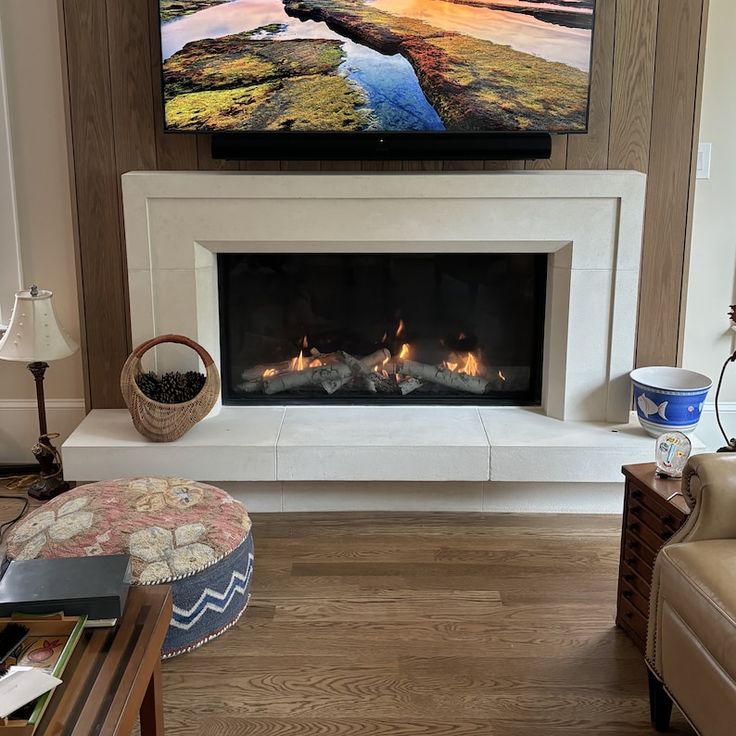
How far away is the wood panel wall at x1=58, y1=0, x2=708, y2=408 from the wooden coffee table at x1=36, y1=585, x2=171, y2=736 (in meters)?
1.76

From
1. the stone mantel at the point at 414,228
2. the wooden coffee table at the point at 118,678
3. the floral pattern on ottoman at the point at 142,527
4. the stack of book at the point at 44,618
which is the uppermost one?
the stone mantel at the point at 414,228

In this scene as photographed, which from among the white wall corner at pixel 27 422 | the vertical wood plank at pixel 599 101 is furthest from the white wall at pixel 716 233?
the white wall corner at pixel 27 422

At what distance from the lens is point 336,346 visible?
3457mm

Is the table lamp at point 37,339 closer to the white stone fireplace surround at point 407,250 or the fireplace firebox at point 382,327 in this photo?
the white stone fireplace surround at point 407,250

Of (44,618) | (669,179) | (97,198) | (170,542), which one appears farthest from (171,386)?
(669,179)

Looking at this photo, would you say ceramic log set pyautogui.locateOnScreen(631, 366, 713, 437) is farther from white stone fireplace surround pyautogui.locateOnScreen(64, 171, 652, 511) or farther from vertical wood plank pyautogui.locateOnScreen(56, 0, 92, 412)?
vertical wood plank pyautogui.locateOnScreen(56, 0, 92, 412)

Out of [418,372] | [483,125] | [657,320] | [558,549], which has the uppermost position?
[483,125]

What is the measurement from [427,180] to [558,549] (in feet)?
4.33

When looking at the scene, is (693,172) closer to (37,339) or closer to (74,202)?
(74,202)

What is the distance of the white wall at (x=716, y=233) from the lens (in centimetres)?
324

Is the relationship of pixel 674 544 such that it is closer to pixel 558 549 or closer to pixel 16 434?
pixel 558 549

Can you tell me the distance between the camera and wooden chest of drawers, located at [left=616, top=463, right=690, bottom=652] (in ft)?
7.11

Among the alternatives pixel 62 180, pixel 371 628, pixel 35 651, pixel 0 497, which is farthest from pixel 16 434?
pixel 35 651

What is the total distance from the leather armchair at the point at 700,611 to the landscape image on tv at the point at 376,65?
1.56 meters
